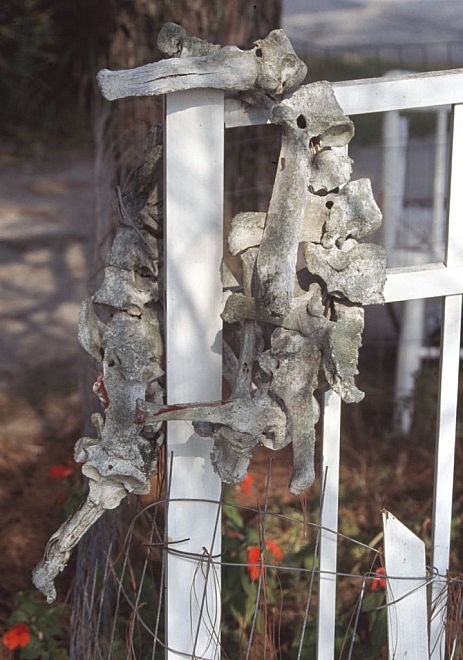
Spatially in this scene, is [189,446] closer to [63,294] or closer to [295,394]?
[295,394]

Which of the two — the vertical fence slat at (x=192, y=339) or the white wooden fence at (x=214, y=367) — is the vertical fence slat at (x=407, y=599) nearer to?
the white wooden fence at (x=214, y=367)

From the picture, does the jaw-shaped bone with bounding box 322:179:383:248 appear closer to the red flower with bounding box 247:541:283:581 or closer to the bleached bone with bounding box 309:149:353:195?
the bleached bone with bounding box 309:149:353:195

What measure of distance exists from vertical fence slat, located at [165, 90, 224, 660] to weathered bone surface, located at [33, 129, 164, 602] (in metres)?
0.04

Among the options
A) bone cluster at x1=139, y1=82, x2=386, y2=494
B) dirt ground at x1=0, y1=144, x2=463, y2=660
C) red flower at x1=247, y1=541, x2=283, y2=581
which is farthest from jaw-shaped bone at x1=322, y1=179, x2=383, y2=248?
red flower at x1=247, y1=541, x2=283, y2=581

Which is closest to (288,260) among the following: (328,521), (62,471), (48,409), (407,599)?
(328,521)

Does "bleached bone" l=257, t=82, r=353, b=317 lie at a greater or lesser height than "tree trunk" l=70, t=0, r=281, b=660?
lesser

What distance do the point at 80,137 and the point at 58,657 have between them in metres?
5.63

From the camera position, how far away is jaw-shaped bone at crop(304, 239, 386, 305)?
1.02m

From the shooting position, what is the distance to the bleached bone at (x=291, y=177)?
994 mm

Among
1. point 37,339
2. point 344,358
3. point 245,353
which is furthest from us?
point 37,339

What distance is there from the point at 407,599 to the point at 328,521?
0.53ft

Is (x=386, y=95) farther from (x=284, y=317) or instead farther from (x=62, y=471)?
(x=62, y=471)

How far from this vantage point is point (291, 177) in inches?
40.3

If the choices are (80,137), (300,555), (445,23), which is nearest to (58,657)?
(300,555)
